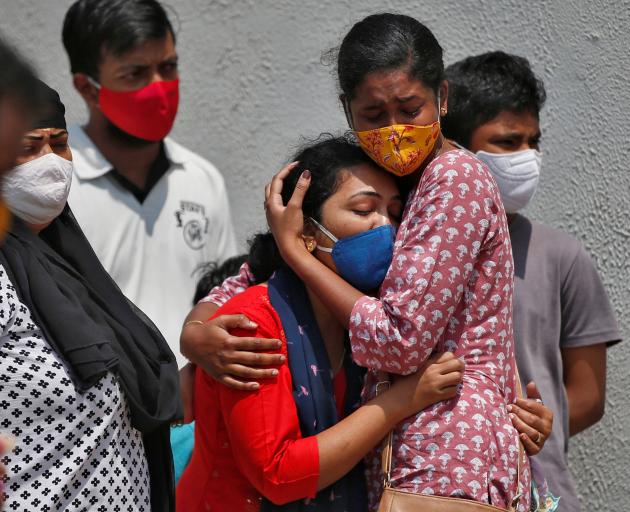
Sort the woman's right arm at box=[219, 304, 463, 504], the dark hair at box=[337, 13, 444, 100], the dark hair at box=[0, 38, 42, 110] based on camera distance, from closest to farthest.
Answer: the dark hair at box=[0, 38, 42, 110]
the woman's right arm at box=[219, 304, 463, 504]
the dark hair at box=[337, 13, 444, 100]

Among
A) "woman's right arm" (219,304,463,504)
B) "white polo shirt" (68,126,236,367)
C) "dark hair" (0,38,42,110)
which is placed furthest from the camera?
"white polo shirt" (68,126,236,367)

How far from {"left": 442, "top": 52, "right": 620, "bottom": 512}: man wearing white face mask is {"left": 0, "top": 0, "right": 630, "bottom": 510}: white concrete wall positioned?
0.42 m

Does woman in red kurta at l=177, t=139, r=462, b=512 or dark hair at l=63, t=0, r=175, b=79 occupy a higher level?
dark hair at l=63, t=0, r=175, b=79

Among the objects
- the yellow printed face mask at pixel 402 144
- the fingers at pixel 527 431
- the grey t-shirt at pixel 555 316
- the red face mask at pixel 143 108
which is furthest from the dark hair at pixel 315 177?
the red face mask at pixel 143 108

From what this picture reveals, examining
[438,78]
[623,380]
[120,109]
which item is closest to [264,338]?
[438,78]

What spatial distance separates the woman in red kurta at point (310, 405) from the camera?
8.01 ft

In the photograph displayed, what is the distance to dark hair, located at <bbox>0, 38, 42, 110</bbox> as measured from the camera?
1.30 m

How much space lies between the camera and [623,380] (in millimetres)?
3699

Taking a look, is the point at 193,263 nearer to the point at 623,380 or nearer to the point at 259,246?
the point at 259,246

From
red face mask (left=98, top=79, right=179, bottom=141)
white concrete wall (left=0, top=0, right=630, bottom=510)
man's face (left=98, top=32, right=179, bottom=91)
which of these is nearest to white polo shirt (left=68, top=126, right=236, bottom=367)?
red face mask (left=98, top=79, right=179, bottom=141)

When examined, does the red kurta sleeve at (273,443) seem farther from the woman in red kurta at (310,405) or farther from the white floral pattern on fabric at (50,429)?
Result: the white floral pattern on fabric at (50,429)

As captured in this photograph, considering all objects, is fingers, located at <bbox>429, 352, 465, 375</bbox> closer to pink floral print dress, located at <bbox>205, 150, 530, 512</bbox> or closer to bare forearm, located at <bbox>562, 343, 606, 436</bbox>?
pink floral print dress, located at <bbox>205, 150, 530, 512</bbox>

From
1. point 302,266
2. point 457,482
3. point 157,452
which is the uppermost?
point 302,266

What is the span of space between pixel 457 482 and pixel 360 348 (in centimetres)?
38
